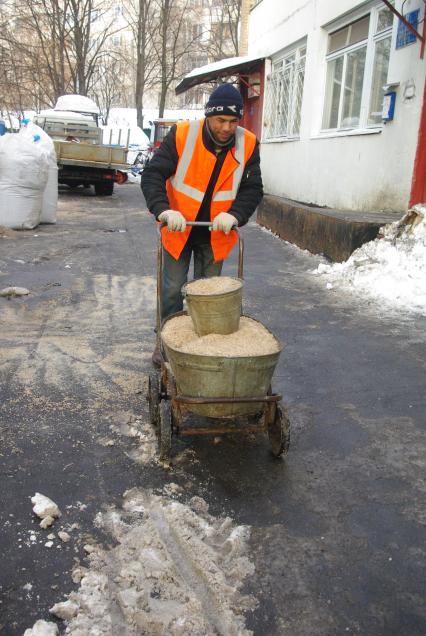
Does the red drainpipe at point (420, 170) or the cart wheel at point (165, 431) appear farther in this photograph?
the red drainpipe at point (420, 170)

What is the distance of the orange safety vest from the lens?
3.69m

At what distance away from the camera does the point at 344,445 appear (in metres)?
3.50

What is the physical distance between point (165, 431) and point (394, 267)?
15.4 ft

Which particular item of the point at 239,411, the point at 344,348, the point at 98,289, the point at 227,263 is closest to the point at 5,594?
the point at 239,411

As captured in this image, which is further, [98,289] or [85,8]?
[85,8]

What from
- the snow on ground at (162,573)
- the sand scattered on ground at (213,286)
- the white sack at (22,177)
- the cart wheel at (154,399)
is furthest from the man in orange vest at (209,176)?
the white sack at (22,177)

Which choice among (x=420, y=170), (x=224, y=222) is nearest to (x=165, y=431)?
(x=224, y=222)

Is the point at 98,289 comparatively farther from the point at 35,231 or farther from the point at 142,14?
the point at 142,14

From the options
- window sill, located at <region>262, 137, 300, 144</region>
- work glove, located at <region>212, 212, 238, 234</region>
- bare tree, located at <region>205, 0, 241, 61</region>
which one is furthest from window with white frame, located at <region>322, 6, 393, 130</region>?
bare tree, located at <region>205, 0, 241, 61</region>

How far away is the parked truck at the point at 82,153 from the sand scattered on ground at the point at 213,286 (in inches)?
545

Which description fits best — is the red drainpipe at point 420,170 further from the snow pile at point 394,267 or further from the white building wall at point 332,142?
the snow pile at point 394,267

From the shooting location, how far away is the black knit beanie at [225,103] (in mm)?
3469

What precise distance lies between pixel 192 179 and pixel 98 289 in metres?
Answer: 3.52

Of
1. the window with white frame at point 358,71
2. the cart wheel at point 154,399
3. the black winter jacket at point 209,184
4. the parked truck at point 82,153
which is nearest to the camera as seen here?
the cart wheel at point 154,399
